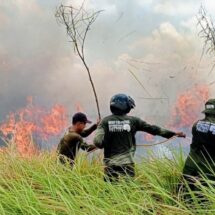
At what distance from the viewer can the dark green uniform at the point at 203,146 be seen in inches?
223

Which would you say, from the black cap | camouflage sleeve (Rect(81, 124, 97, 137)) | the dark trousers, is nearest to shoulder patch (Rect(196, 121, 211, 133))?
the dark trousers

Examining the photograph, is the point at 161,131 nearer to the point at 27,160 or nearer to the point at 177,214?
the point at 27,160

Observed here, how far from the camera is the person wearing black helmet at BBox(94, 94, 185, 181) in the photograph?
6852 millimetres

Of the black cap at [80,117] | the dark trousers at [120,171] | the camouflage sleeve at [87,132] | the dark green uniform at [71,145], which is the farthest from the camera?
the camouflage sleeve at [87,132]

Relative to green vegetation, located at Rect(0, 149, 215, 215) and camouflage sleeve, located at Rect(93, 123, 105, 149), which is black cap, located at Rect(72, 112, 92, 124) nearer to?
green vegetation, located at Rect(0, 149, 215, 215)

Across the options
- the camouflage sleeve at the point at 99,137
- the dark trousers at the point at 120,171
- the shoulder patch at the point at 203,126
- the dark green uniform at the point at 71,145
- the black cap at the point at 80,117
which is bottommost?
the dark trousers at the point at 120,171

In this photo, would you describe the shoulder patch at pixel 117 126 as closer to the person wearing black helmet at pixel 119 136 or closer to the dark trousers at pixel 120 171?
the person wearing black helmet at pixel 119 136

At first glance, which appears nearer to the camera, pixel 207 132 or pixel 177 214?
pixel 177 214

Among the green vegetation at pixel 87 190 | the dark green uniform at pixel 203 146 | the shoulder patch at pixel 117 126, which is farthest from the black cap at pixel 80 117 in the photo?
the dark green uniform at pixel 203 146

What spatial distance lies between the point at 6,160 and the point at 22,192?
70.7 inches

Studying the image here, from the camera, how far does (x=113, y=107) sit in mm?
6930

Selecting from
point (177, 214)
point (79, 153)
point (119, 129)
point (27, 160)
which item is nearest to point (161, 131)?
point (119, 129)

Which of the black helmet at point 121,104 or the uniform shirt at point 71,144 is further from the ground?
the black helmet at point 121,104

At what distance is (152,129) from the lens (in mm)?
7074
